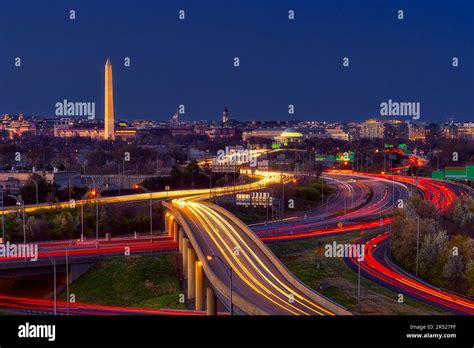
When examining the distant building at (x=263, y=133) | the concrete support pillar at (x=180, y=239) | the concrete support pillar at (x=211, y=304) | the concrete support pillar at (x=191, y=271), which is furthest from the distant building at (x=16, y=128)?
the concrete support pillar at (x=211, y=304)

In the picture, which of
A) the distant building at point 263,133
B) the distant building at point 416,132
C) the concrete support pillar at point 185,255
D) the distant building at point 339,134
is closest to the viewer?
the concrete support pillar at point 185,255

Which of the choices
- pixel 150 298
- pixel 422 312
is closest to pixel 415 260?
pixel 422 312

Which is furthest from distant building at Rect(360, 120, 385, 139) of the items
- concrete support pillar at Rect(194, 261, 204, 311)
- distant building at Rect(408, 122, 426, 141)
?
concrete support pillar at Rect(194, 261, 204, 311)

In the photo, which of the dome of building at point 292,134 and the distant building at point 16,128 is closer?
the distant building at point 16,128
